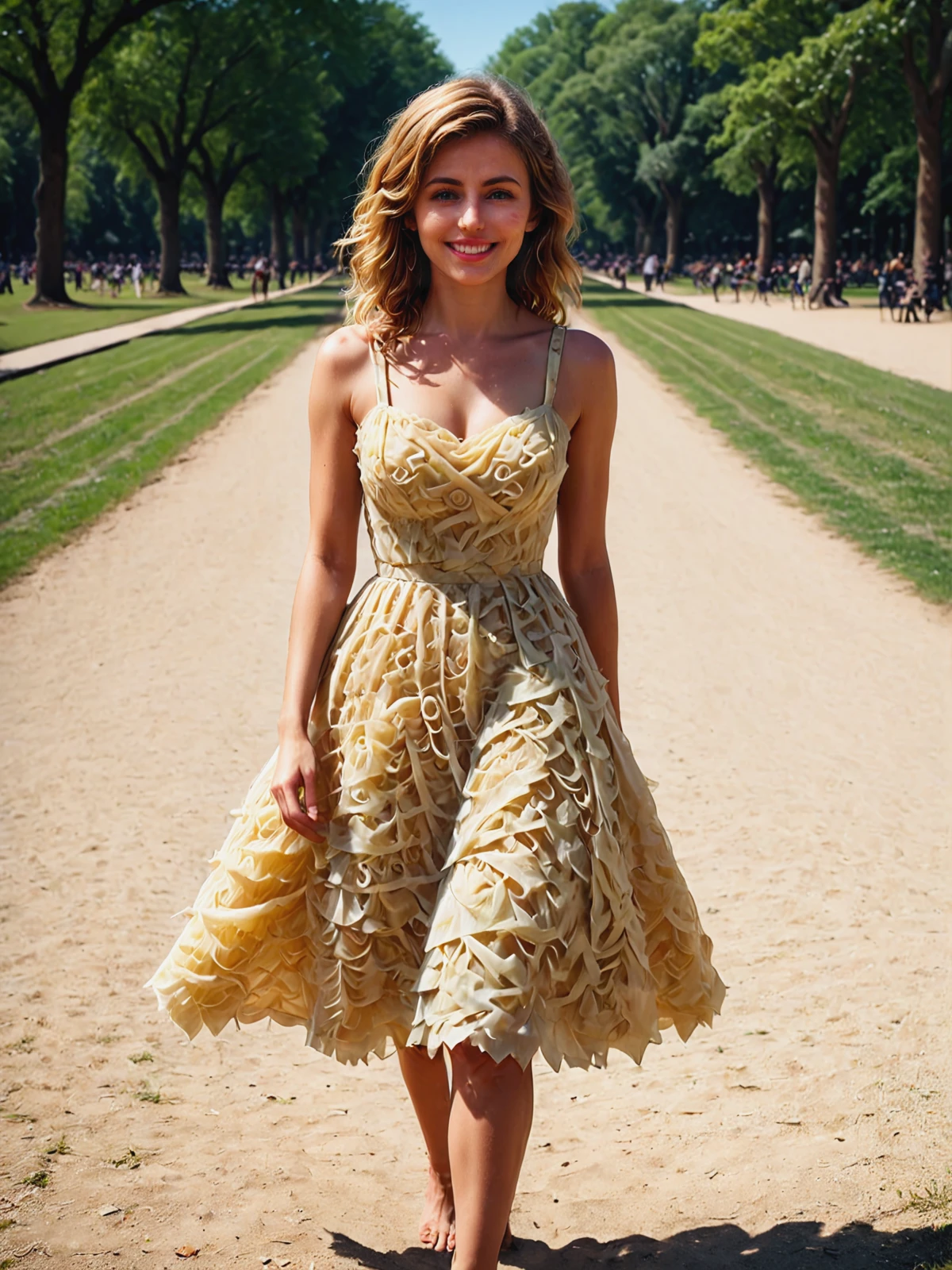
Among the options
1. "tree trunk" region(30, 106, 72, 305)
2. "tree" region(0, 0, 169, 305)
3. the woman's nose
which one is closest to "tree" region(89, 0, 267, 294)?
"tree" region(0, 0, 169, 305)

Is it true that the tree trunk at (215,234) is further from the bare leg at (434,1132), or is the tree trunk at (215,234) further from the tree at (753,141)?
the bare leg at (434,1132)

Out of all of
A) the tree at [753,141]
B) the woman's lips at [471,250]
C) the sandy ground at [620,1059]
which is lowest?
the sandy ground at [620,1059]

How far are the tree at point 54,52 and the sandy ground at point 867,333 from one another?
60.1 ft

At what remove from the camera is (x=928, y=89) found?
37375 millimetres

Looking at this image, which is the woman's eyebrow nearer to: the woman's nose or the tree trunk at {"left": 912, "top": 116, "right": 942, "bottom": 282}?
the woman's nose

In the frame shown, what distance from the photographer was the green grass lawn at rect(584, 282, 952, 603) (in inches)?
487

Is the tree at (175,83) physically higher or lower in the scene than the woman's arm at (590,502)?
higher

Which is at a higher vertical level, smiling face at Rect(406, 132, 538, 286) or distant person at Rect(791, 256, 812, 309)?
smiling face at Rect(406, 132, 538, 286)

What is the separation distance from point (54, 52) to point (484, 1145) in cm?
4442

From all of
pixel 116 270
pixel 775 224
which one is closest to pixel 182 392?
pixel 116 270

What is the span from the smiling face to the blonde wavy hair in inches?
1.0

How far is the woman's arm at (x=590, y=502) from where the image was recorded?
3.00 m

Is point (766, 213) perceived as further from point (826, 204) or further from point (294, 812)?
point (294, 812)

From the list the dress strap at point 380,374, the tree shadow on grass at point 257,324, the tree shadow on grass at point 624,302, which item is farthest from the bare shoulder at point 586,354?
the tree shadow on grass at point 624,302
